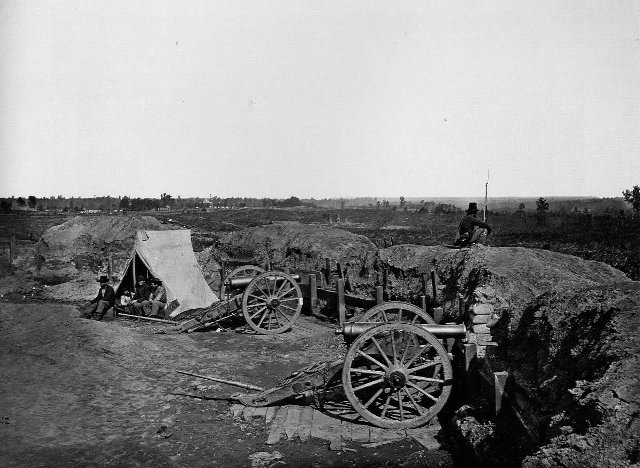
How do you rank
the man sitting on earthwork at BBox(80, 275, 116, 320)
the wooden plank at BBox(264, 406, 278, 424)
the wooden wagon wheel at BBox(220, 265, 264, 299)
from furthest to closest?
the wooden wagon wheel at BBox(220, 265, 264, 299) < the man sitting on earthwork at BBox(80, 275, 116, 320) < the wooden plank at BBox(264, 406, 278, 424)

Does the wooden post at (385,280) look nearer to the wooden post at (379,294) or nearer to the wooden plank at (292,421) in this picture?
the wooden post at (379,294)

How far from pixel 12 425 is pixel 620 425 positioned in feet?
24.7

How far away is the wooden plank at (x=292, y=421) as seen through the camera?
6.93m

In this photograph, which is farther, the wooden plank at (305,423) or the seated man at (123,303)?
the seated man at (123,303)

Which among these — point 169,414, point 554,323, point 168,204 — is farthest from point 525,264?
point 168,204

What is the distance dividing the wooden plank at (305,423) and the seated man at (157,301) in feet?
25.1

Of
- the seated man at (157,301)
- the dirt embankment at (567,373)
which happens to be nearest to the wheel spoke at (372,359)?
the dirt embankment at (567,373)

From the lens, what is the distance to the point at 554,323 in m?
5.85

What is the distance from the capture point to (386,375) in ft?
23.1

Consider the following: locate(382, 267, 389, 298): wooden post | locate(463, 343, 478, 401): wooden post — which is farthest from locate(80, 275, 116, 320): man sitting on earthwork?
locate(463, 343, 478, 401): wooden post

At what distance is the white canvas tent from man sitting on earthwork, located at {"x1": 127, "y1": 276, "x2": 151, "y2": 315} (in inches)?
12.0

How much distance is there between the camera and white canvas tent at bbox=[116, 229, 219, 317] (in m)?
14.9

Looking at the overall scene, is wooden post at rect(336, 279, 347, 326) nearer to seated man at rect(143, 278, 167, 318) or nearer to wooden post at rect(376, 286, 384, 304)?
wooden post at rect(376, 286, 384, 304)

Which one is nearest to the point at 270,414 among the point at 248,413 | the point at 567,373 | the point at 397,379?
the point at 248,413
